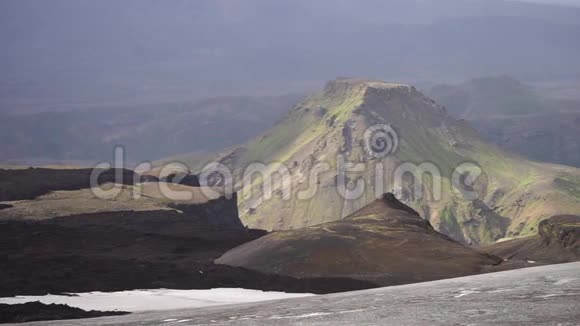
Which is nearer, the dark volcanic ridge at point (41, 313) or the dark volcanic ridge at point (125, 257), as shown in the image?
the dark volcanic ridge at point (41, 313)

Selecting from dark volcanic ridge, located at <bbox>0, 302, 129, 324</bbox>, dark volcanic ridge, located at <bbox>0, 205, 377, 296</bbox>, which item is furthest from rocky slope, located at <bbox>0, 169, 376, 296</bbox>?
dark volcanic ridge, located at <bbox>0, 302, 129, 324</bbox>

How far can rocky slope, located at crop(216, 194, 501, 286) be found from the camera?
43469 mm

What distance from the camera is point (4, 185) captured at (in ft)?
337

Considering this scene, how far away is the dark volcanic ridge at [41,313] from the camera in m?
30.4

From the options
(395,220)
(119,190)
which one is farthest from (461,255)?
(119,190)

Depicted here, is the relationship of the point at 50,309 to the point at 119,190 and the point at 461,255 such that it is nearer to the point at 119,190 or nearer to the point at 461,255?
the point at 461,255

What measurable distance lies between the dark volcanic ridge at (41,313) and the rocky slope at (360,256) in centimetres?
1427

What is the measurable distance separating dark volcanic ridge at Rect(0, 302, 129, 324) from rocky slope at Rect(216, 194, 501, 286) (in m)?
14.3

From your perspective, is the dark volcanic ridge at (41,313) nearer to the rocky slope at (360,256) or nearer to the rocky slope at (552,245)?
the rocky slope at (360,256)

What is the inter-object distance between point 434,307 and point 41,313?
1611 cm

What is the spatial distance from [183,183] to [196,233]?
192 ft

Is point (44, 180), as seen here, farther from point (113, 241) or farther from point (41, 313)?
point (41, 313)

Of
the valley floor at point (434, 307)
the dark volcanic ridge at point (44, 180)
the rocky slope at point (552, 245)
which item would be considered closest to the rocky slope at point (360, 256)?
the valley floor at point (434, 307)

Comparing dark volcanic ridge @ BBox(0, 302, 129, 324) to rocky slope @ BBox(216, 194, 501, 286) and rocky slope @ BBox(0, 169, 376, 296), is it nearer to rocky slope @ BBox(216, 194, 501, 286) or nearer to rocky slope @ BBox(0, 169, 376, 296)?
rocky slope @ BBox(0, 169, 376, 296)
